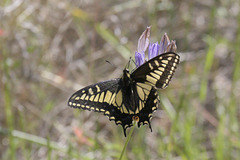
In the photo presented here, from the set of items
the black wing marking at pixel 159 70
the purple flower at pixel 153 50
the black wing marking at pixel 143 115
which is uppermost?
the purple flower at pixel 153 50

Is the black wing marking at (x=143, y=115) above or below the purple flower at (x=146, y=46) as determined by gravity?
below

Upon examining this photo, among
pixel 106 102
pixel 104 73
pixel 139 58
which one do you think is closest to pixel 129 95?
pixel 106 102

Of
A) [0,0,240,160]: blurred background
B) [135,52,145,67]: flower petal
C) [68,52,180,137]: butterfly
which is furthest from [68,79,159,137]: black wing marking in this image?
[0,0,240,160]: blurred background

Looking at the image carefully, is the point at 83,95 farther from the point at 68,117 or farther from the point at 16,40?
the point at 68,117

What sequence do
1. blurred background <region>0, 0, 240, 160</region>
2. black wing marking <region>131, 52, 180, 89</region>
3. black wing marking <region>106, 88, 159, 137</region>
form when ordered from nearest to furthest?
black wing marking <region>131, 52, 180, 89</region>, black wing marking <region>106, 88, 159, 137</region>, blurred background <region>0, 0, 240, 160</region>

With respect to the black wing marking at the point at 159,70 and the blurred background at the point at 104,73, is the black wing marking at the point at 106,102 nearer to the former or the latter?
the black wing marking at the point at 159,70

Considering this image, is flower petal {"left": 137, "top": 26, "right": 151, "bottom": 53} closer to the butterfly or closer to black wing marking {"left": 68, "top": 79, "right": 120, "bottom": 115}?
the butterfly

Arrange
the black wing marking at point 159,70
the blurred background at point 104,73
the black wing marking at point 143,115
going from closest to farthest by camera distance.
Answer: the black wing marking at point 159,70 → the black wing marking at point 143,115 → the blurred background at point 104,73

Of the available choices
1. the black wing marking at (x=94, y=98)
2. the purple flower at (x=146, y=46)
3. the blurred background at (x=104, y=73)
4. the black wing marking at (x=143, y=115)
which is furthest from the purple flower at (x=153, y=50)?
the blurred background at (x=104, y=73)
